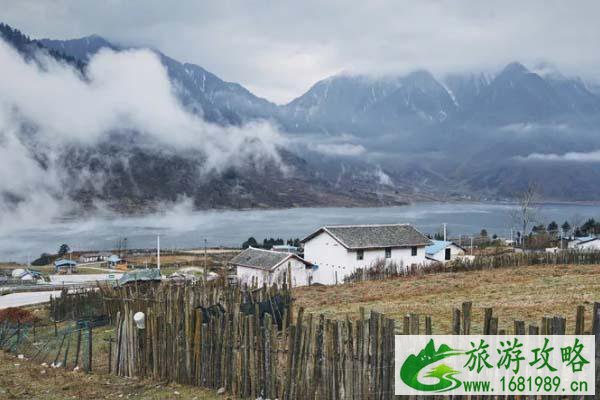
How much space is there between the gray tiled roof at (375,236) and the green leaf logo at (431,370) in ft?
131

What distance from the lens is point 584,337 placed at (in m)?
8.98

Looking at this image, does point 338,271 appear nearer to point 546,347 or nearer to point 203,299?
point 203,299

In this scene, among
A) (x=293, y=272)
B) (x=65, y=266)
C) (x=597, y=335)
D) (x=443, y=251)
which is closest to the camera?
(x=597, y=335)

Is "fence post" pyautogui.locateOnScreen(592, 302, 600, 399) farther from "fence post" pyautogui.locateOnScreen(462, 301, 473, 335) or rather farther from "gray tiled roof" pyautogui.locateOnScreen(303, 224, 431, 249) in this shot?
"gray tiled roof" pyautogui.locateOnScreen(303, 224, 431, 249)

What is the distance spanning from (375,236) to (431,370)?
4237 cm

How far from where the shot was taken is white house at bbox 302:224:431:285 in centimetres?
5041

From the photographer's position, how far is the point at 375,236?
170 ft

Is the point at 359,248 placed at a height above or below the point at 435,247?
above

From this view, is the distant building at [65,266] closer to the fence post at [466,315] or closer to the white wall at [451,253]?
the white wall at [451,253]

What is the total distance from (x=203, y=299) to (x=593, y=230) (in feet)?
326

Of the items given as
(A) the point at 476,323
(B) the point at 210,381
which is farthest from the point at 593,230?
(B) the point at 210,381

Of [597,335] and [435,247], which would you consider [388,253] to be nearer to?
[435,247]

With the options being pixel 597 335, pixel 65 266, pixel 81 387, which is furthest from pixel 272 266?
pixel 65 266

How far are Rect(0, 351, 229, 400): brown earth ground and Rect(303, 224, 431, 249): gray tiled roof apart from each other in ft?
119
